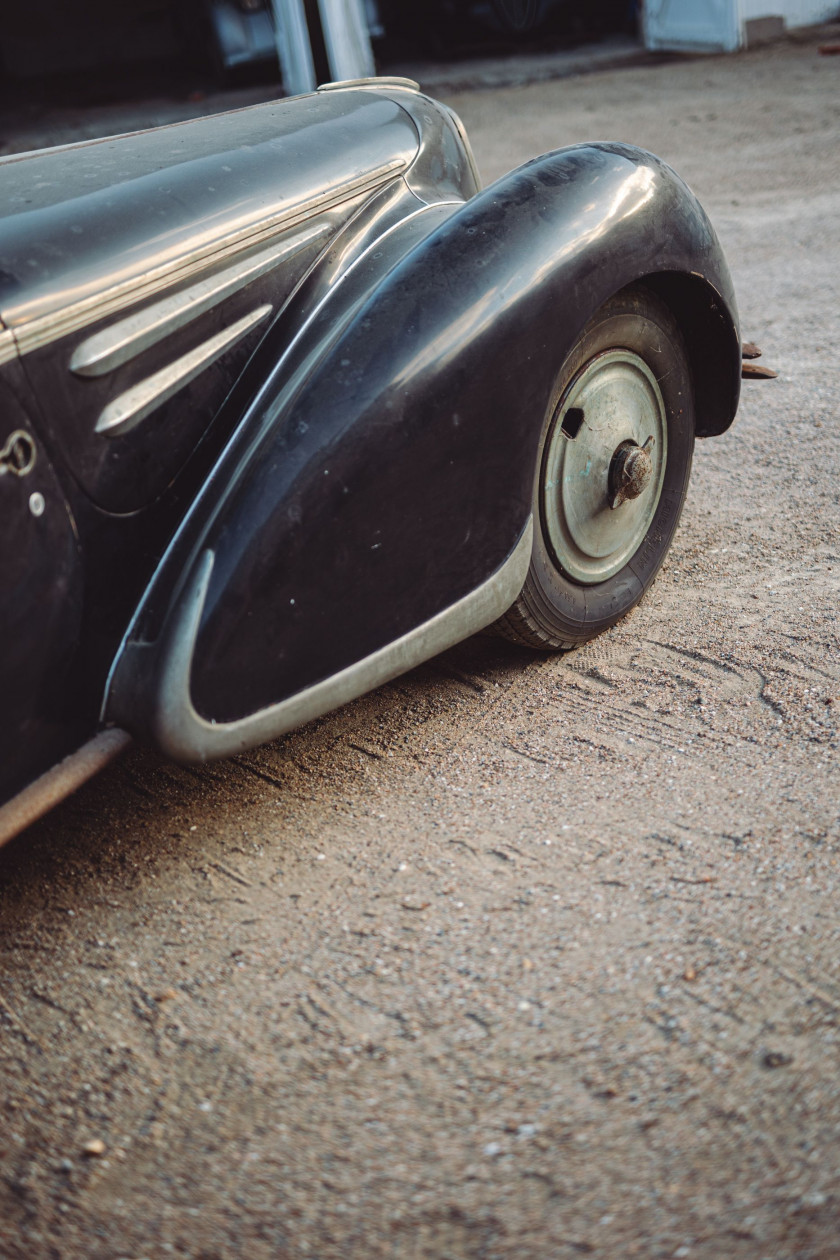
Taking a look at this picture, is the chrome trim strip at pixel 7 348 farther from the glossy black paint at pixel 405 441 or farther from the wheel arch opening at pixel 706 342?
the wheel arch opening at pixel 706 342

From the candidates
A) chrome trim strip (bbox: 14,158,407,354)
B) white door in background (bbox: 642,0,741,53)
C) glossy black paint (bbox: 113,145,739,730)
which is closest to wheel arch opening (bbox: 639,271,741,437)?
glossy black paint (bbox: 113,145,739,730)

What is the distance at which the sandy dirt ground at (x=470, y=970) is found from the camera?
1367mm

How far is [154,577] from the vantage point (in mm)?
1775

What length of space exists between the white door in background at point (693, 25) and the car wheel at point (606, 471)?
935 cm

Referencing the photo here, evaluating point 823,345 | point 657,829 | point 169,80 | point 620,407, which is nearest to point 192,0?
point 169,80

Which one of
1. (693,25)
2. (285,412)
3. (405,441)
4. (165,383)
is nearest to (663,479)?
(405,441)

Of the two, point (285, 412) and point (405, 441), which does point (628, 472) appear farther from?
point (285, 412)

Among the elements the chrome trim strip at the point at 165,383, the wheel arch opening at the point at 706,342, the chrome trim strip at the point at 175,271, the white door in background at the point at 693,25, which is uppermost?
the white door in background at the point at 693,25

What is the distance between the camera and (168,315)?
5.86ft

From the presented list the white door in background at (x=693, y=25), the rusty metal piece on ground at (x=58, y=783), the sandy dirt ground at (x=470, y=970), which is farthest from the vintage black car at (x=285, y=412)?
the white door in background at (x=693, y=25)

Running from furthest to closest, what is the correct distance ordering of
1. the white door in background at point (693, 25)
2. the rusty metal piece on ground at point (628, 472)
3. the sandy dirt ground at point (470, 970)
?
the white door in background at point (693, 25) → the rusty metal piece on ground at point (628, 472) → the sandy dirt ground at point (470, 970)

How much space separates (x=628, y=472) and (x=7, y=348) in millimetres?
1274

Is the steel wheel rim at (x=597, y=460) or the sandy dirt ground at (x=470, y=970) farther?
the steel wheel rim at (x=597, y=460)

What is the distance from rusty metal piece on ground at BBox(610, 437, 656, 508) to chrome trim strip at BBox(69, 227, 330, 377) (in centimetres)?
78
